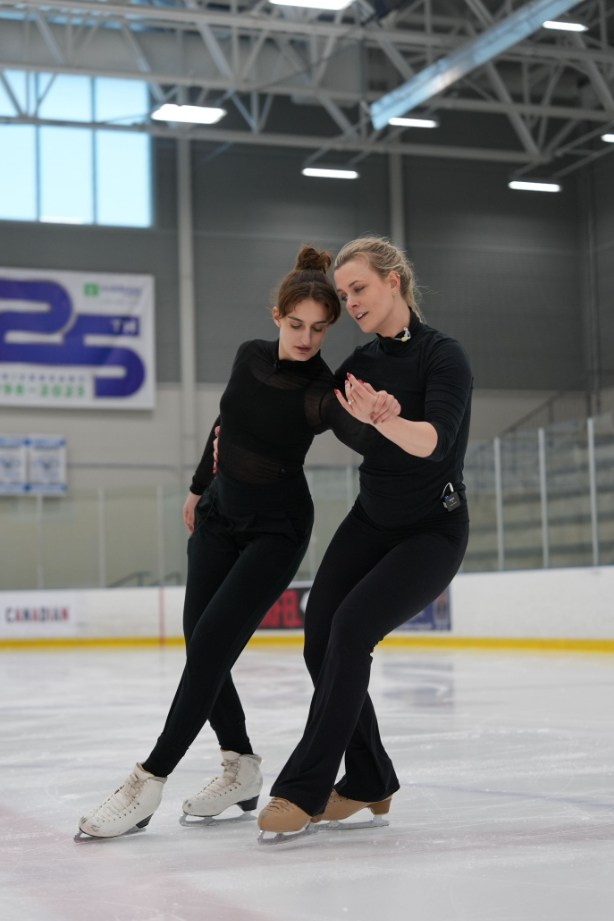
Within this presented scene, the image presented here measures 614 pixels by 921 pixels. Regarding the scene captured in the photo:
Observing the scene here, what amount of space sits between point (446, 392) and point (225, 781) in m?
1.15

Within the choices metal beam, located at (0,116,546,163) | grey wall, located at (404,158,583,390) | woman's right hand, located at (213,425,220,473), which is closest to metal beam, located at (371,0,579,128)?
metal beam, located at (0,116,546,163)

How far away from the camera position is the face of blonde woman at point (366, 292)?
104 inches

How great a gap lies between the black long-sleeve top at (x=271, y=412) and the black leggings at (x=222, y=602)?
0.39ft

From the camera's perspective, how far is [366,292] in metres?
2.65

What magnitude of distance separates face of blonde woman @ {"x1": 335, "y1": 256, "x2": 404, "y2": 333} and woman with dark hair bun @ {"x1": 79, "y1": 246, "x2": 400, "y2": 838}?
4 cm

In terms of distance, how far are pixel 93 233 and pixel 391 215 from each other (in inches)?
185

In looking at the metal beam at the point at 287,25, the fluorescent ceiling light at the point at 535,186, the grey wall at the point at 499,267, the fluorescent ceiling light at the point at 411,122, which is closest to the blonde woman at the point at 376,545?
the metal beam at the point at 287,25

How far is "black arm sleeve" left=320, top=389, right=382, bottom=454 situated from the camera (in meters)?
2.52

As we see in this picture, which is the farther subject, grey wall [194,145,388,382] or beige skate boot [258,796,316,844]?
grey wall [194,145,388,382]

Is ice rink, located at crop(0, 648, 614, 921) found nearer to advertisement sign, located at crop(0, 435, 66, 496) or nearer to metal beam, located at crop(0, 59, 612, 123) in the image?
metal beam, located at crop(0, 59, 612, 123)

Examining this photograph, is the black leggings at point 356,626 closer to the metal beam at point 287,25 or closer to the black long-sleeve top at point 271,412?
the black long-sleeve top at point 271,412

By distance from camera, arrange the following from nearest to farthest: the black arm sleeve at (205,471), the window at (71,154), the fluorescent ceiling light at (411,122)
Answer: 1. the black arm sleeve at (205,471)
2. the fluorescent ceiling light at (411,122)
3. the window at (71,154)

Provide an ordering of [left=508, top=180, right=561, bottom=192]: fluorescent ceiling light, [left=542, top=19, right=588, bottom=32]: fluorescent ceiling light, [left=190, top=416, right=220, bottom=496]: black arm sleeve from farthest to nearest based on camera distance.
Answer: [left=508, top=180, right=561, bottom=192]: fluorescent ceiling light
[left=542, top=19, right=588, bottom=32]: fluorescent ceiling light
[left=190, top=416, right=220, bottom=496]: black arm sleeve

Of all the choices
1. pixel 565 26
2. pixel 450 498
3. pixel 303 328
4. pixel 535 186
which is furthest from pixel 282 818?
pixel 535 186
